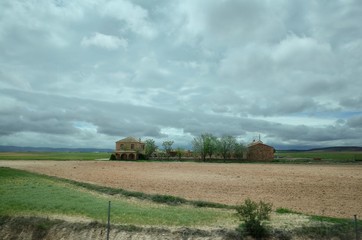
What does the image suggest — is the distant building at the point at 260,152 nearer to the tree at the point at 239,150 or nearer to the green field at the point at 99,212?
the tree at the point at 239,150

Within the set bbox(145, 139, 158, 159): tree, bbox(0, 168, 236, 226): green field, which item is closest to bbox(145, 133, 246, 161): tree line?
bbox(145, 139, 158, 159): tree

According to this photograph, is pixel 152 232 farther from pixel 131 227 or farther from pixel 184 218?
pixel 184 218

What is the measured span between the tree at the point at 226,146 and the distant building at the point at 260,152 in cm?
784

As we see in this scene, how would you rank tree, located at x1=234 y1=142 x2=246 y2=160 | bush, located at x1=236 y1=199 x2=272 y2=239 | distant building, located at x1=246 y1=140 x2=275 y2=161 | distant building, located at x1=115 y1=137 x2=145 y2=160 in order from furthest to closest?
tree, located at x1=234 y1=142 x2=246 y2=160
distant building, located at x1=246 y1=140 x2=275 y2=161
distant building, located at x1=115 y1=137 x2=145 y2=160
bush, located at x1=236 y1=199 x2=272 y2=239

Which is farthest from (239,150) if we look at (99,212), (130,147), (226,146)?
(99,212)

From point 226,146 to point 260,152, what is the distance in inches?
595

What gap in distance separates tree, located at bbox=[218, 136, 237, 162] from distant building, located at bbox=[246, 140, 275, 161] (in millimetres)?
7835

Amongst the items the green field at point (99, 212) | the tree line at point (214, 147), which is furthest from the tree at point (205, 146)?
the green field at point (99, 212)

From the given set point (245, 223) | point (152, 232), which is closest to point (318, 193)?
point (245, 223)

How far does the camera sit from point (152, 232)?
57.4 ft

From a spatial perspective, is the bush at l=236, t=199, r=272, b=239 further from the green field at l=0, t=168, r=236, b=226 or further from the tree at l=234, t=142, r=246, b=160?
the tree at l=234, t=142, r=246, b=160

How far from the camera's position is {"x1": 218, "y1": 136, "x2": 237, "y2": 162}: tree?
Result: 486 ft

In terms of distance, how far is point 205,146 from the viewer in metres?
146

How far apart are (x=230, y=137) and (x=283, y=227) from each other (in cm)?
13685
